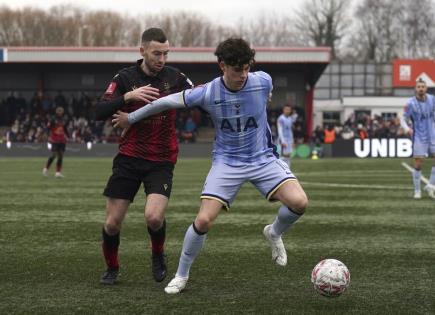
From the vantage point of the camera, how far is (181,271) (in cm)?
621

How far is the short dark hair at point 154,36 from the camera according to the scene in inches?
253

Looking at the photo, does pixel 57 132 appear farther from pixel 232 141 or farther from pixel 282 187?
pixel 282 187

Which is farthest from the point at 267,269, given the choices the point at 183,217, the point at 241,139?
the point at 183,217

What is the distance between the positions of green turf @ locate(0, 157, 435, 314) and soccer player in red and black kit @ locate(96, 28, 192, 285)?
395mm

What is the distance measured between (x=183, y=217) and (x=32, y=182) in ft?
28.1

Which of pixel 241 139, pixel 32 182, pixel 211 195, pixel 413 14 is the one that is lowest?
pixel 32 182

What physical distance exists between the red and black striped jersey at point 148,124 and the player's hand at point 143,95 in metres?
0.20

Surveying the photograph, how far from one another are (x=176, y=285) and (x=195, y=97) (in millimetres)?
1542

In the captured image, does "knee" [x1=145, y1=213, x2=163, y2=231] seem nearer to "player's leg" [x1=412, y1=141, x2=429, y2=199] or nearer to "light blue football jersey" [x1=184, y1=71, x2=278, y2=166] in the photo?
"light blue football jersey" [x1=184, y1=71, x2=278, y2=166]

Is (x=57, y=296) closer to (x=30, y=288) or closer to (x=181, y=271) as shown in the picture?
(x=30, y=288)

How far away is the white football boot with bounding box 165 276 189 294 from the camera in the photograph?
19.9ft

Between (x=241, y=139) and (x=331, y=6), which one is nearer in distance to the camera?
(x=241, y=139)

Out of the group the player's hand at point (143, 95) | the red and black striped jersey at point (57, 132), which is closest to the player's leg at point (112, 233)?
the player's hand at point (143, 95)

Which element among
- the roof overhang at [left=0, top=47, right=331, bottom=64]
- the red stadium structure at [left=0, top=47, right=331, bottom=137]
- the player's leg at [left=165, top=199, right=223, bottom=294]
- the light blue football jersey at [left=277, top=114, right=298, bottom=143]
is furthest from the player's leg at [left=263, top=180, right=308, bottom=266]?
the red stadium structure at [left=0, top=47, right=331, bottom=137]
